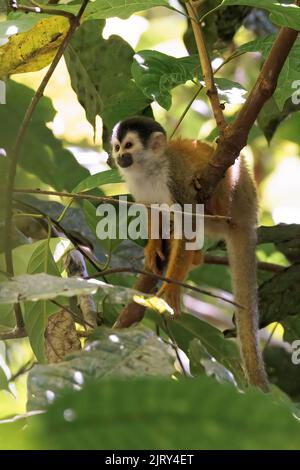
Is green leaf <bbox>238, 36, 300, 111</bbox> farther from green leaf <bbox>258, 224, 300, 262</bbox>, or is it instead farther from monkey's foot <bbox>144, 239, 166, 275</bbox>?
monkey's foot <bbox>144, 239, 166, 275</bbox>

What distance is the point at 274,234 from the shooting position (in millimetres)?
2479

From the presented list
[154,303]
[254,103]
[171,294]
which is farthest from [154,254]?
[154,303]

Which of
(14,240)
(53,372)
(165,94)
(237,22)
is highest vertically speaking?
(237,22)

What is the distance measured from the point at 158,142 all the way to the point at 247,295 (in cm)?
74

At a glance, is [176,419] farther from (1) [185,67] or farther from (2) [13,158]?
(1) [185,67]

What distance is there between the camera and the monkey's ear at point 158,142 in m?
2.99

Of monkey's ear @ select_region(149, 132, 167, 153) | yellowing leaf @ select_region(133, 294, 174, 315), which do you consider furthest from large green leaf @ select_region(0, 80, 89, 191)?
yellowing leaf @ select_region(133, 294, 174, 315)

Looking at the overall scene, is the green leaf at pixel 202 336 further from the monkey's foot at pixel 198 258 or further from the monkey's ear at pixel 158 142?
the monkey's ear at pixel 158 142

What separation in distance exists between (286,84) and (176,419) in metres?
1.62

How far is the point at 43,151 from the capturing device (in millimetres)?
3004

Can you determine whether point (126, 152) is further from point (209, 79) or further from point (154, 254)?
point (209, 79)

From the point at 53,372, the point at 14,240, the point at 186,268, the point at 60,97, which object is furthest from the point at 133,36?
the point at 53,372

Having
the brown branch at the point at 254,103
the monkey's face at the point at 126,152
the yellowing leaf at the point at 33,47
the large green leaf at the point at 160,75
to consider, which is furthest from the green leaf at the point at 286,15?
the monkey's face at the point at 126,152

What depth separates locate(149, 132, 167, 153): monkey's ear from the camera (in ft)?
9.80
